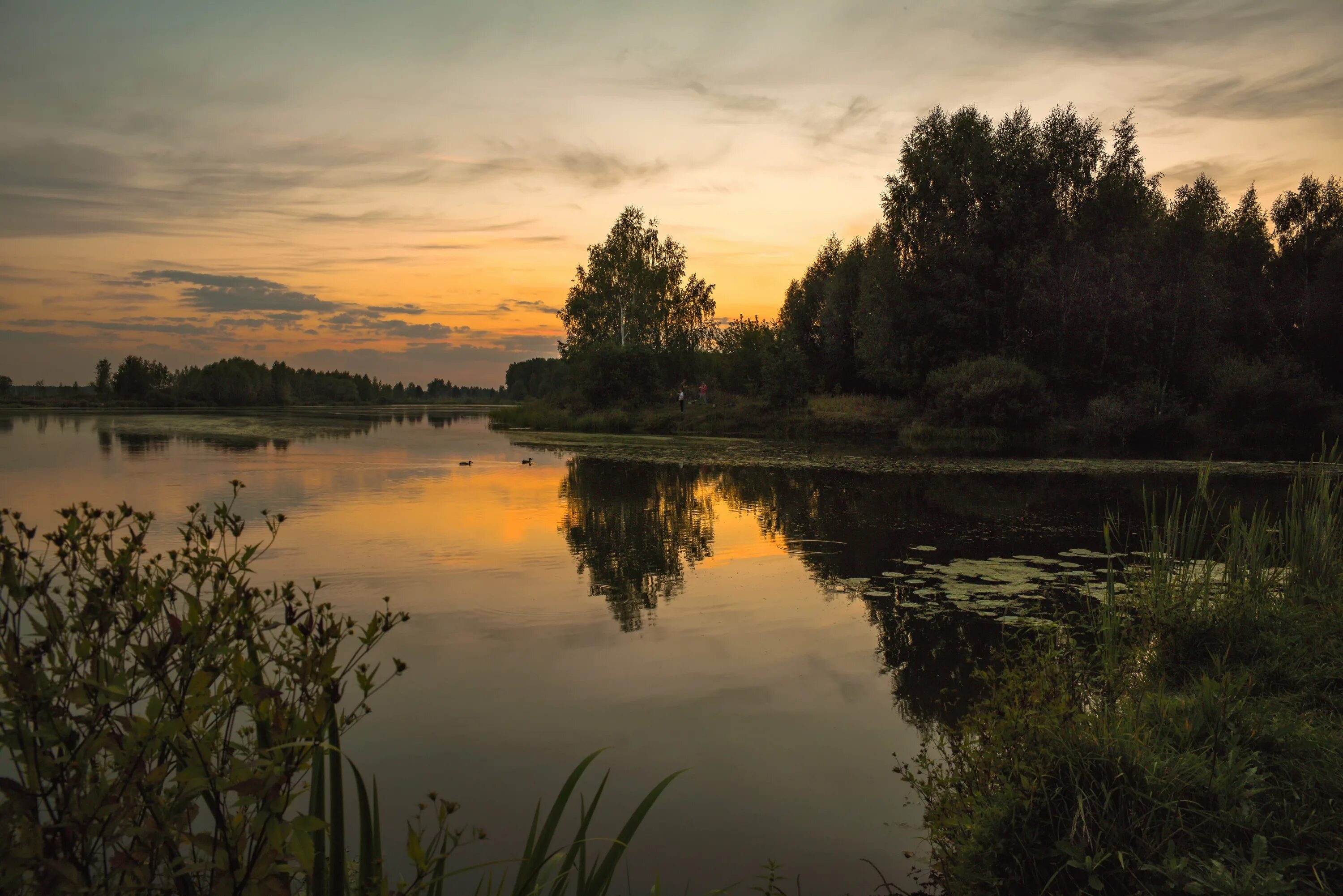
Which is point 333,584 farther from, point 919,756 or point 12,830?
point 12,830

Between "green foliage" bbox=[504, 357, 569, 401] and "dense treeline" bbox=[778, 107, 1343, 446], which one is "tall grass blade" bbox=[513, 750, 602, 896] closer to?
"dense treeline" bbox=[778, 107, 1343, 446]

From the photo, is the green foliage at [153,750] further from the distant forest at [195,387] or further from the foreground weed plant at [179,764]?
the distant forest at [195,387]

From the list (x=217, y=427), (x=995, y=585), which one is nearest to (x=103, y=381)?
(x=217, y=427)

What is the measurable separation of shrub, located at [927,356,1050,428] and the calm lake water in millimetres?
9612

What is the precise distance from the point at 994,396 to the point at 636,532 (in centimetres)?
2125

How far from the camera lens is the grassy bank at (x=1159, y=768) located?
118 inches

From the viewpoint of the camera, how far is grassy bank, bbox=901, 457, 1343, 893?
9.84 ft

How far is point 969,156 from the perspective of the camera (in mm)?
32969

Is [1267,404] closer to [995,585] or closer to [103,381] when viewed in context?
[995,585]

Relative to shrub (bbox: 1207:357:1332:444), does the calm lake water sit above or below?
below

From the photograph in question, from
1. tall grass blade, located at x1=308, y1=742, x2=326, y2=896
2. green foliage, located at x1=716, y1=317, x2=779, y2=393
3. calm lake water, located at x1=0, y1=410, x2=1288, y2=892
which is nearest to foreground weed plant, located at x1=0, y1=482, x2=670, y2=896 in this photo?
tall grass blade, located at x1=308, y1=742, x2=326, y2=896

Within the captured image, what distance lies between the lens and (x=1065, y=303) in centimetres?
3131

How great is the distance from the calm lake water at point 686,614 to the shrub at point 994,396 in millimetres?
9612

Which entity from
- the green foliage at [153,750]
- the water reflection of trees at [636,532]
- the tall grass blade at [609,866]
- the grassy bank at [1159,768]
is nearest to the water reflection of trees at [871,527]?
the water reflection of trees at [636,532]
